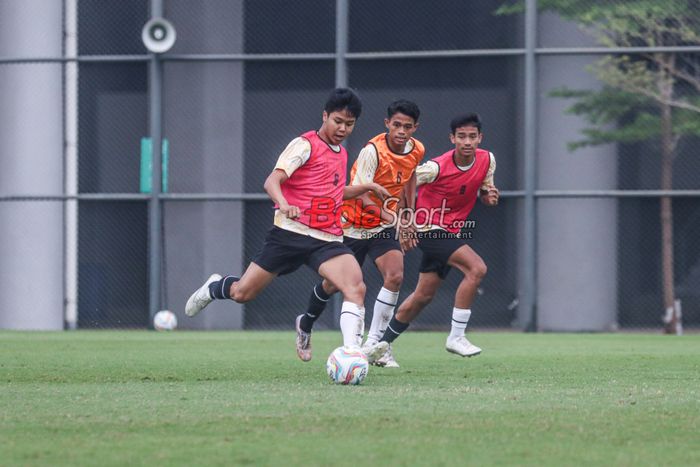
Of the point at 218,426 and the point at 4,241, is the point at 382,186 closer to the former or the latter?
the point at 218,426

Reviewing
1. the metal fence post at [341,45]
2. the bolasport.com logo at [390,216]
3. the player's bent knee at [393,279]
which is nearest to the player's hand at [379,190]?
the bolasport.com logo at [390,216]

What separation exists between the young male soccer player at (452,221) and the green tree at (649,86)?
7.45 metres

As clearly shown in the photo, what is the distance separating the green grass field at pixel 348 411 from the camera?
499 centimetres

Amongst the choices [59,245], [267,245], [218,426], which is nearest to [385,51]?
[59,245]

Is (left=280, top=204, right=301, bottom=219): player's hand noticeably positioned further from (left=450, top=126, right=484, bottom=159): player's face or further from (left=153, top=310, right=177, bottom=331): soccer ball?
A: (left=153, top=310, right=177, bottom=331): soccer ball

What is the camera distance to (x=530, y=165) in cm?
1769

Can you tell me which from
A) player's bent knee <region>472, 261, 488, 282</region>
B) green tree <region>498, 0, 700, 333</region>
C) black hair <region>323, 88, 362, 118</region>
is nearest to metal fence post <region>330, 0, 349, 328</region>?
green tree <region>498, 0, 700, 333</region>

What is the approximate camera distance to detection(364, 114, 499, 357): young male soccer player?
10180 mm

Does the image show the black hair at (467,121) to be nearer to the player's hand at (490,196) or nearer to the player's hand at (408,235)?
the player's hand at (490,196)

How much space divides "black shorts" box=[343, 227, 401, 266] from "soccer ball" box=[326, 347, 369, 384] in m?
2.21

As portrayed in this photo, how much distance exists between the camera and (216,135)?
60.1 ft

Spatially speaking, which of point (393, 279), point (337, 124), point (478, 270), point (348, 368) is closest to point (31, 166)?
point (393, 279)

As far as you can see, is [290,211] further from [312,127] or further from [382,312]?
[312,127]

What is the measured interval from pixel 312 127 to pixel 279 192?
9.80 meters
